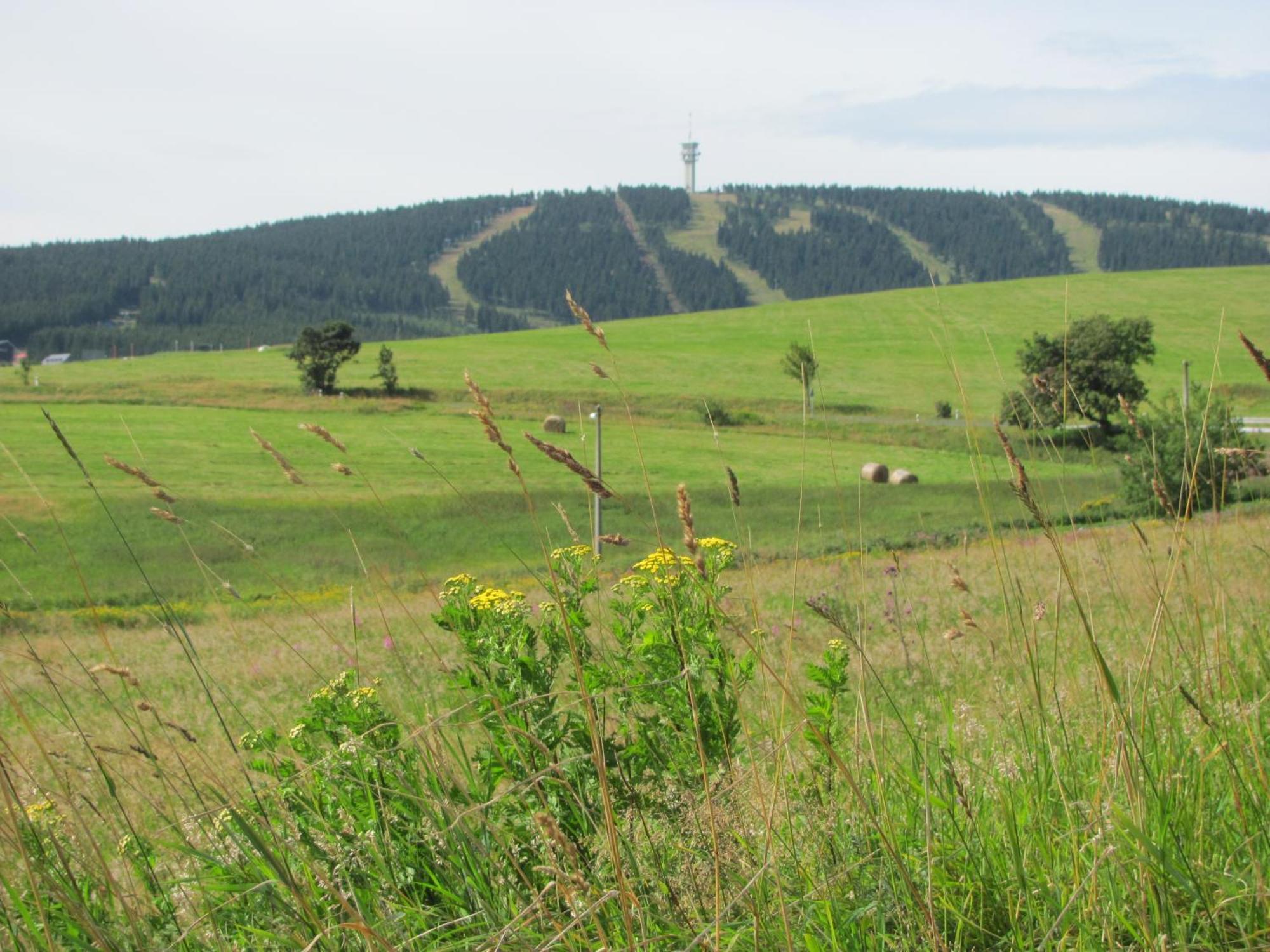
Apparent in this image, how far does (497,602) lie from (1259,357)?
4.88 feet

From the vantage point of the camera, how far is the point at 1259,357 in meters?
1.74

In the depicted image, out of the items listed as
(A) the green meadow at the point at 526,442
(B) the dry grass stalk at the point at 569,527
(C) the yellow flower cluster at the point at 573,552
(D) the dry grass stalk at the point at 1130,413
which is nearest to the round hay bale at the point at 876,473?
(A) the green meadow at the point at 526,442

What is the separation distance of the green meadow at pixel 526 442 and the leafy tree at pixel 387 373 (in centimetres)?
146

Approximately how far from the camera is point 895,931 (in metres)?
1.67

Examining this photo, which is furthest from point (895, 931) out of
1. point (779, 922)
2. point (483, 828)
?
point (483, 828)

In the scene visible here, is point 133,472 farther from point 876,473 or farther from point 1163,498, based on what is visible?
point 876,473

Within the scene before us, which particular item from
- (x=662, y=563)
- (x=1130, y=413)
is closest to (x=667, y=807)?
(x=662, y=563)

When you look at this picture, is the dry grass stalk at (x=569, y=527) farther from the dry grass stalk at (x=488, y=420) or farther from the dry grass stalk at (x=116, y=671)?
the dry grass stalk at (x=116, y=671)

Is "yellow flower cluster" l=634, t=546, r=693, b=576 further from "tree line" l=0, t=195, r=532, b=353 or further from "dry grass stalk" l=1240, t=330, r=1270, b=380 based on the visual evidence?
"tree line" l=0, t=195, r=532, b=353

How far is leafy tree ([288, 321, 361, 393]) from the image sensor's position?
6231 cm

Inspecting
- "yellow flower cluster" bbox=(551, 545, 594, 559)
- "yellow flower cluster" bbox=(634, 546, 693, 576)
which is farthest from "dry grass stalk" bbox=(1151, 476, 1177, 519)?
"yellow flower cluster" bbox=(551, 545, 594, 559)

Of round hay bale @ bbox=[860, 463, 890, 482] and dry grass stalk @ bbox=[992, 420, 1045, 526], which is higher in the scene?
dry grass stalk @ bbox=[992, 420, 1045, 526]

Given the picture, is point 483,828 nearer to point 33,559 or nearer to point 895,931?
point 895,931

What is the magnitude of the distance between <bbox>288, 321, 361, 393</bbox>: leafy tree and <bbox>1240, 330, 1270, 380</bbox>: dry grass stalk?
63.9 m
